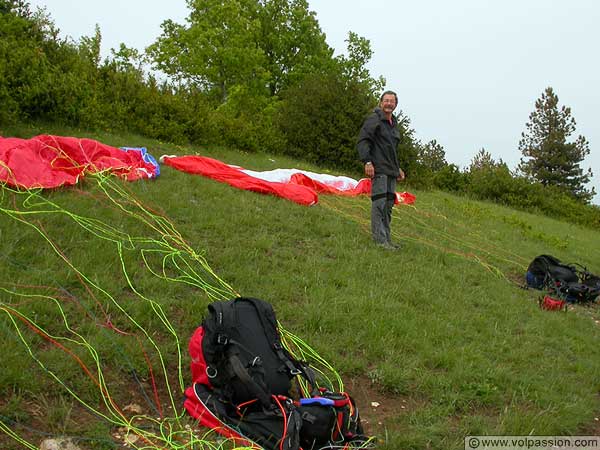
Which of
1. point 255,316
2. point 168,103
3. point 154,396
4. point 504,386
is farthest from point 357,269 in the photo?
point 168,103

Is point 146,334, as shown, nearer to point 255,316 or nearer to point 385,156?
point 255,316

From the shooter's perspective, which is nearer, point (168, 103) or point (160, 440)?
point (160, 440)

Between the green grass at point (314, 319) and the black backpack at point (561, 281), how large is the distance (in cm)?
28

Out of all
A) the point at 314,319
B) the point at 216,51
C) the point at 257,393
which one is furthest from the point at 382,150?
the point at 216,51

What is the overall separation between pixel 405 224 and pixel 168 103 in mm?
5711

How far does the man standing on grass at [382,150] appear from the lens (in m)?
6.68

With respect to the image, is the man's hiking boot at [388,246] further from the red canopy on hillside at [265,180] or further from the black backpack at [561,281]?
the black backpack at [561,281]

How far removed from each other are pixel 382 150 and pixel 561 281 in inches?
102

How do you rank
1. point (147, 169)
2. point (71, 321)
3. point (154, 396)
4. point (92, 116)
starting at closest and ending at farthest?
point (154, 396) → point (71, 321) → point (147, 169) → point (92, 116)

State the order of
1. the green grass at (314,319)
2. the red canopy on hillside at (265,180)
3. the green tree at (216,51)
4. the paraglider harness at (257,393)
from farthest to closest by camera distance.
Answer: the green tree at (216,51) < the red canopy on hillside at (265,180) < the green grass at (314,319) < the paraglider harness at (257,393)

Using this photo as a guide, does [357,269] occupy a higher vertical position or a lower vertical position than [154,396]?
higher

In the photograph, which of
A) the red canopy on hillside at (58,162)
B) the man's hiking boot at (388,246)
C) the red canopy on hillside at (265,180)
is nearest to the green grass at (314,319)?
the man's hiking boot at (388,246)

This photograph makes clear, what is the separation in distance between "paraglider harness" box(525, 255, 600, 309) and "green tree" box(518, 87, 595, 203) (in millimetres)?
32776

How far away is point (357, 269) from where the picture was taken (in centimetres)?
587
